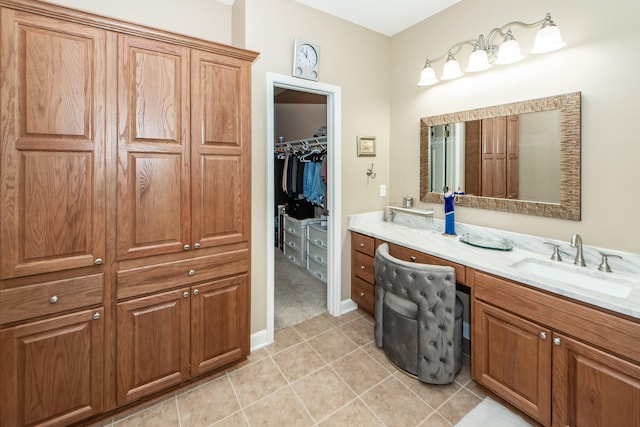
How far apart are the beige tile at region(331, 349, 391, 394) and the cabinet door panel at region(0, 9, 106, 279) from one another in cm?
Result: 174

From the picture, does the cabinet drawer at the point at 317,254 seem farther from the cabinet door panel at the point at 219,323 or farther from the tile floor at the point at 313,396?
the cabinet door panel at the point at 219,323

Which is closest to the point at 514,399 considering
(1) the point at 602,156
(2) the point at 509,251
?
(2) the point at 509,251

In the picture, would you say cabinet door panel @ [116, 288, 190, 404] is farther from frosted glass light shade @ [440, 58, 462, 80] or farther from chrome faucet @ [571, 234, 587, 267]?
frosted glass light shade @ [440, 58, 462, 80]

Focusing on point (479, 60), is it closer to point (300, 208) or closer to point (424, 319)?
point (424, 319)

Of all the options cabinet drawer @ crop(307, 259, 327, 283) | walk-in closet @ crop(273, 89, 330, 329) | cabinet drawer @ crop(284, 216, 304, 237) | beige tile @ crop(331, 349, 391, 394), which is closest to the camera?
beige tile @ crop(331, 349, 391, 394)

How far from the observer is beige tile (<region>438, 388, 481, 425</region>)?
172 cm

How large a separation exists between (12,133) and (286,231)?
3715mm

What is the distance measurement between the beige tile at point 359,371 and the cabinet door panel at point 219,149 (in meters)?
1.22

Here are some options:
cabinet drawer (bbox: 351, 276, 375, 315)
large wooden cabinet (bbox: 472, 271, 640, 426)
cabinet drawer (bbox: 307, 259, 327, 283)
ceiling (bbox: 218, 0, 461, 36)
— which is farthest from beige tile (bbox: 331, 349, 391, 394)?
ceiling (bbox: 218, 0, 461, 36)

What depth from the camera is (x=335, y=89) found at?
106 inches

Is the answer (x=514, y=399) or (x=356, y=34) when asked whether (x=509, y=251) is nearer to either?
(x=514, y=399)

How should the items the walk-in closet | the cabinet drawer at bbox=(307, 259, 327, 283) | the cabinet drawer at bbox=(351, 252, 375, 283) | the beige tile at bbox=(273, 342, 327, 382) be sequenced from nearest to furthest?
the beige tile at bbox=(273, 342, 327, 382)
the cabinet drawer at bbox=(351, 252, 375, 283)
the walk-in closet
the cabinet drawer at bbox=(307, 259, 327, 283)

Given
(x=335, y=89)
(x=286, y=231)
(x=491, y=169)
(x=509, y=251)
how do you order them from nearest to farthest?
(x=509, y=251)
(x=491, y=169)
(x=335, y=89)
(x=286, y=231)

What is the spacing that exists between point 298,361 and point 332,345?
0.34 meters
